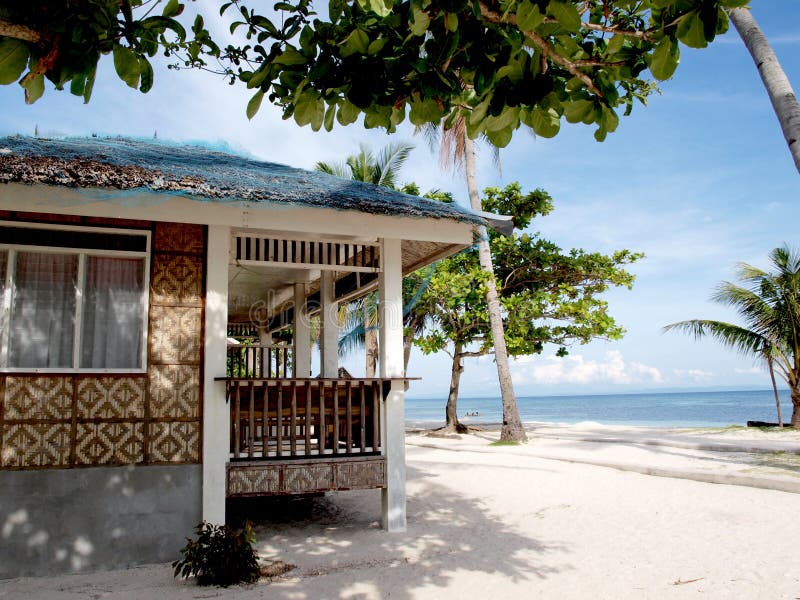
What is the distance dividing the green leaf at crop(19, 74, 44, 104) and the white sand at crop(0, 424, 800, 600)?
152 inches

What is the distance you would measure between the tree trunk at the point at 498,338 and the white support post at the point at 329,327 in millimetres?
6477

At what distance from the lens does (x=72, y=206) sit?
17.7ft

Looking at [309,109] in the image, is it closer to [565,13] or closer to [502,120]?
[502,120]

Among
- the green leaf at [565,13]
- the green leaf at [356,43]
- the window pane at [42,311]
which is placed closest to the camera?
the green leaf at [565,13]

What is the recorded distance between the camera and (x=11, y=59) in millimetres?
2176

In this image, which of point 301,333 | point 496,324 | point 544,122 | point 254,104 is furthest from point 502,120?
point 496,324

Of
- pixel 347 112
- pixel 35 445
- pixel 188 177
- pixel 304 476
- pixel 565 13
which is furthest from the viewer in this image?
pixel 304 476

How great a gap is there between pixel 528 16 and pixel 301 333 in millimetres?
8797

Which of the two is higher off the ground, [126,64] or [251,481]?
[126,64]

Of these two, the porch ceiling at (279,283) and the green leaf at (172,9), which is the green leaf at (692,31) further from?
the porch ceiling at (279,283)

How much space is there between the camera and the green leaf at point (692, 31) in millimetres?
2090

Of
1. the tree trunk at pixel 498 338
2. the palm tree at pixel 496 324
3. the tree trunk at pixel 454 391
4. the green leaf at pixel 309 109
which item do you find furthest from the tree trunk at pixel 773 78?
the tree trunk at pixel 454 391

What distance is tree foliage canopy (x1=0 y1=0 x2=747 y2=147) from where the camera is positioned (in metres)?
2.22

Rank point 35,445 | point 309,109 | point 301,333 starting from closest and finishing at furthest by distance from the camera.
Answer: point 309,109 → point 35,445 → point 301,333
